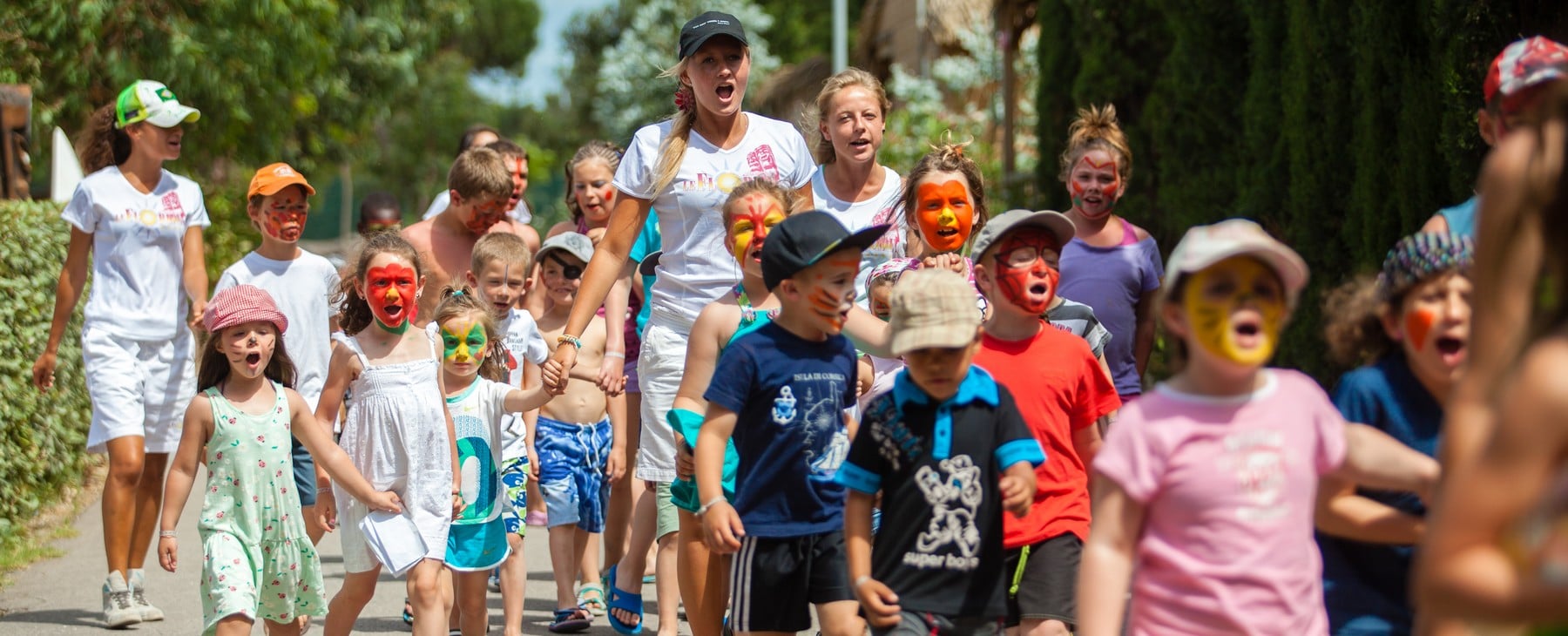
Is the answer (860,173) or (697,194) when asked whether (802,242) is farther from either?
(860,173)

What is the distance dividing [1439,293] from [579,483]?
4.79m

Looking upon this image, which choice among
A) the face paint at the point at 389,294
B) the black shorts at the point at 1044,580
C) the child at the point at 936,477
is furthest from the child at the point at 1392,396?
the face paint at the point at 389,294

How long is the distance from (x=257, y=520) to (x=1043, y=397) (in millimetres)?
2814

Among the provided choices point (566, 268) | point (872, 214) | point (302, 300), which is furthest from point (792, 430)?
point (302, 300)

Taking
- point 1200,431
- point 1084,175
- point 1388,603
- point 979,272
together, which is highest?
point 1084,175

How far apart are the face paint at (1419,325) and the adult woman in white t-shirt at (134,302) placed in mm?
5711

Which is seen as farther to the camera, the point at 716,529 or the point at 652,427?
the point at 652,427

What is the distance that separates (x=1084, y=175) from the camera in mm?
7762

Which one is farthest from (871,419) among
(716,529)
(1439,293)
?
(1439,293)

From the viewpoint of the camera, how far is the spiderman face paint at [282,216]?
817 cm

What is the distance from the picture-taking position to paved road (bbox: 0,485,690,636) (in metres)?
7.91

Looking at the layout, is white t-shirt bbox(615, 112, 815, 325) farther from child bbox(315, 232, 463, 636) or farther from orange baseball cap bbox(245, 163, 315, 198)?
orange baseball cap bbox(245, 163, 315, 198)

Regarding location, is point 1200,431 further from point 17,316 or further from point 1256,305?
point 17,316

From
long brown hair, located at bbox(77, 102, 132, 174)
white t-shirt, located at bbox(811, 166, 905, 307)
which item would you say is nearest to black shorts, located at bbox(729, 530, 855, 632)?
white t-shirt, located at bbox(811, 166, 905, 307)
